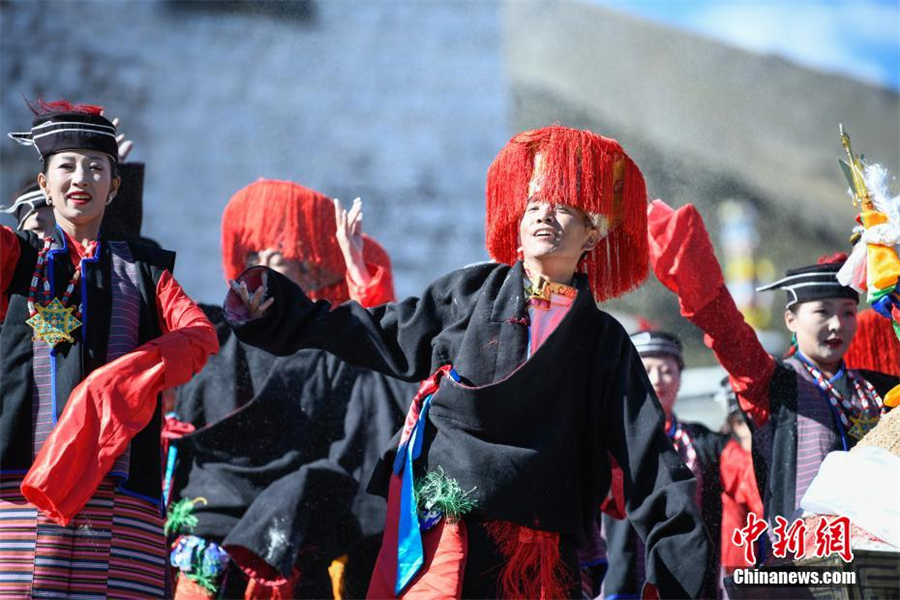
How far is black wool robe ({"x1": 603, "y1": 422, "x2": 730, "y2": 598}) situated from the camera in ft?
17.6

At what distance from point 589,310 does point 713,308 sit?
1104 mm

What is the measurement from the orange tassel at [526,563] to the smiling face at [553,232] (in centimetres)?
80

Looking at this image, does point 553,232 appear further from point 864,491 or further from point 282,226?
point 282,226

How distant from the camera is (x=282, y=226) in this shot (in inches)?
222

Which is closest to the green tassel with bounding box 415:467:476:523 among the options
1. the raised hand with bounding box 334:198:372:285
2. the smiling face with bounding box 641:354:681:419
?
the raised hand with bounding box 334:198:372:285

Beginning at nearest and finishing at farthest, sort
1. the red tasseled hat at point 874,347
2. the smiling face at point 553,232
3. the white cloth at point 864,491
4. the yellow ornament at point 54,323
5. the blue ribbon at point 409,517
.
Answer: the white cloth at point 864,491 → the blue ribbon at point 409,517 → the yellow ornament at point 54,323 → the smiling face at point 553,232 → the red tasseled hat at point 874,347

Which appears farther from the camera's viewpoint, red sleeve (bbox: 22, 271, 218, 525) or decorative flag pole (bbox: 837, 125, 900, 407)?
decorative flag pole (bbox: 837, 125, 900, 407)

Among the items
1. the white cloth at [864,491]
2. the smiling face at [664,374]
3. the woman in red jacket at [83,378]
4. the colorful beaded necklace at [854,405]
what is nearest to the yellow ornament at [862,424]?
the colorful beaded necklace at [854,405]

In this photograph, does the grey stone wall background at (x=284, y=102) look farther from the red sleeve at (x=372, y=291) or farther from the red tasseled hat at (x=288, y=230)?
the red sleeve at (x=372, y=291)

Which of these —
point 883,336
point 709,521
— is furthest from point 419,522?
point 883,336

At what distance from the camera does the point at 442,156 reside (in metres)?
12.6

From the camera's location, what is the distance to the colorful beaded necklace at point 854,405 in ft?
15.9

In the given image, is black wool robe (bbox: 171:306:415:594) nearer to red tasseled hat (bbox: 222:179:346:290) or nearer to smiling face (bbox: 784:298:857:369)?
red tasseled hat (bbox: 222:179:346:290)

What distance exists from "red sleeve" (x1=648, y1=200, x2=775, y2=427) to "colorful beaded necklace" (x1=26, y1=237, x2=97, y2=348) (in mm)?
2062
